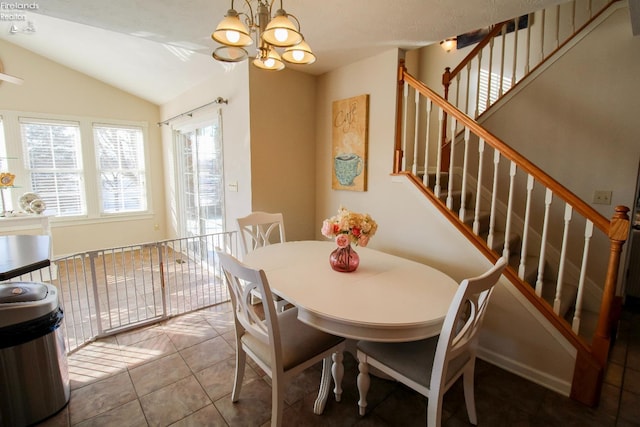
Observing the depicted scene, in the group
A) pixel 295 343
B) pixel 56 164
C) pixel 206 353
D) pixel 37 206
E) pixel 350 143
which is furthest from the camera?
pixel 56 164

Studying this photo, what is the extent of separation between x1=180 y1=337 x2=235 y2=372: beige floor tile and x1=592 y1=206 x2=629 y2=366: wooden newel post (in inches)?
90.3

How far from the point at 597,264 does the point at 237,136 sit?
11.3ft

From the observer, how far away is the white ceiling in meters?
1.88

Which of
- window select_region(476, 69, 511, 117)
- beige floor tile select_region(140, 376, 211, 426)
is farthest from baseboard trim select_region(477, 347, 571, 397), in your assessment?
window select_region(476, 69, 511, 117)

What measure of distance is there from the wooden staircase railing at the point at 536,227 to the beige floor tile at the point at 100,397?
243 centimetres

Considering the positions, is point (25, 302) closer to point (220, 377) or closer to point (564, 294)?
point (220, 377)

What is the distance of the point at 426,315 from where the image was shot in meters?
1.34

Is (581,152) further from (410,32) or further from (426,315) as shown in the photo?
(426,315)

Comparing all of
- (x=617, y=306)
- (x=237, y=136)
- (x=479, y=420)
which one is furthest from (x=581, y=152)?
(x=237, y=136)

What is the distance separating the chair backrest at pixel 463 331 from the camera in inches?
46.1

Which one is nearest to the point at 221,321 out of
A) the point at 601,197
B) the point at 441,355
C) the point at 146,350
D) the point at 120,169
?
the point at 146,350

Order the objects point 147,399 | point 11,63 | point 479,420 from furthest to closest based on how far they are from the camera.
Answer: point 11,63, point 147,399, point 479,420

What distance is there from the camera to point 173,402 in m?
1.76

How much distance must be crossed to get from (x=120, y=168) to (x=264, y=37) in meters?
4.61
